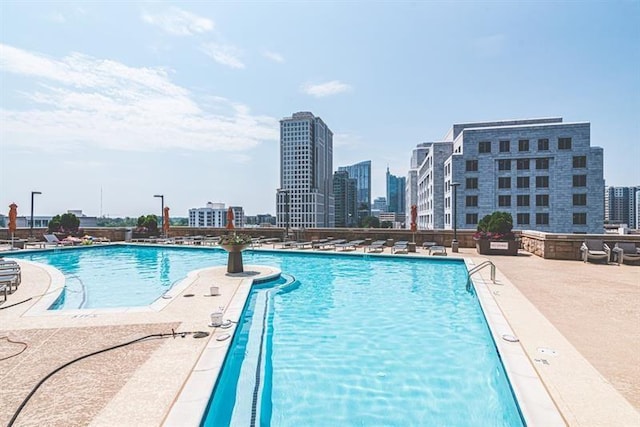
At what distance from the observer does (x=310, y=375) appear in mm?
5195

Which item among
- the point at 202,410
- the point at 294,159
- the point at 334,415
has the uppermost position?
the point at 294,159

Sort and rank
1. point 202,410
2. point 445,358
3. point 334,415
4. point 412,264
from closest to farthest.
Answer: point 202,410
point 334,415
point 445,358
point 412,264

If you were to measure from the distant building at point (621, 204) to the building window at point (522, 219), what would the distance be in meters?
126

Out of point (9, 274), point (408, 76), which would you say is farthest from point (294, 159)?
point (9, 274)

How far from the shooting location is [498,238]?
17.1 meters

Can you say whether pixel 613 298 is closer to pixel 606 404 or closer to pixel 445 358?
pixel 445 358

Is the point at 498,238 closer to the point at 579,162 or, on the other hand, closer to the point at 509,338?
the point at 509,338

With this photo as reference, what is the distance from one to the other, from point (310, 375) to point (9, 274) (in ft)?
29.6

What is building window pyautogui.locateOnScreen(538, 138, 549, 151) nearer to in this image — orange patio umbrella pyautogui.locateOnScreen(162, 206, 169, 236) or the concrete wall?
the concrete wall

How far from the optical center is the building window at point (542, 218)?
4122cm

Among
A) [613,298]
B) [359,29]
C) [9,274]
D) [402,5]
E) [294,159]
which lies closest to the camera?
[613,298]

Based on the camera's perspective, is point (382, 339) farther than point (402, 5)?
No

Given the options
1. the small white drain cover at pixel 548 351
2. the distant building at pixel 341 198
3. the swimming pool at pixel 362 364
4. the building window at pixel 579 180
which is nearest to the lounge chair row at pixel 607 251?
the swimming pool at pixel 362 364

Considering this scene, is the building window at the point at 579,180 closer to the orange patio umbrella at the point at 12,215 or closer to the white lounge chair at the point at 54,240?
the white lounge chair at the point at 54,240
